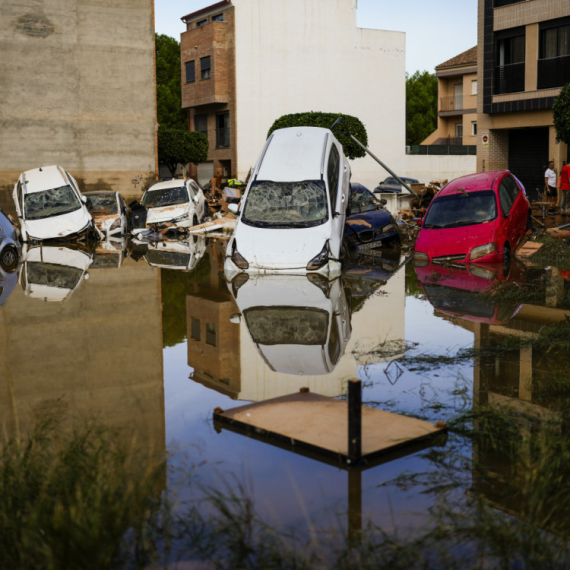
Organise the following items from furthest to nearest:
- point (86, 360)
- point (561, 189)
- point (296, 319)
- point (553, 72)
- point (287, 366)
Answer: point (553, 72)
point (561, 189)
point (296, 319)
point (86, 360)
point (287, 366)

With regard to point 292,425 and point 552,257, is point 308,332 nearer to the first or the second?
point 292,425

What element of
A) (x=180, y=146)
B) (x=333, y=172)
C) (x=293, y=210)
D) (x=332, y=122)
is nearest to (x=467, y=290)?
(x=293, y=210)

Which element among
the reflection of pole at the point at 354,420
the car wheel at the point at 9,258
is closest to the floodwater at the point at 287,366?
the reflection of pole at the point at 354,420

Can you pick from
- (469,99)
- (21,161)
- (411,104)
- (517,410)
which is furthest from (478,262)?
(411,104)

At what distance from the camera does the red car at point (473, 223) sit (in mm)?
16328

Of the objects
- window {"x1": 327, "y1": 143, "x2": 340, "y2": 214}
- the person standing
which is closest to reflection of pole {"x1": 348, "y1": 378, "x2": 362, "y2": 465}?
window {"x1": 327, "y1": 143, "x2": 340, "y2": 214}

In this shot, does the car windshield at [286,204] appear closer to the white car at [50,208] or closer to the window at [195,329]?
the window at [195,329]

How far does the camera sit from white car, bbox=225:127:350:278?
599 inches

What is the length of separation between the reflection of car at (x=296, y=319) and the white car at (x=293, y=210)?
1.19 ft

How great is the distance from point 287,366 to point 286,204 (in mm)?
8768

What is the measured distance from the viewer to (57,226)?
24734 millimetres

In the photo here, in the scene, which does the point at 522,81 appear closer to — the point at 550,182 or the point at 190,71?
the point at 550,182

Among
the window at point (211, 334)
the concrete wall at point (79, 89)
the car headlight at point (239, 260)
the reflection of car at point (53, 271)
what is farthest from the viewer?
the concrete wall at point (79, 89)

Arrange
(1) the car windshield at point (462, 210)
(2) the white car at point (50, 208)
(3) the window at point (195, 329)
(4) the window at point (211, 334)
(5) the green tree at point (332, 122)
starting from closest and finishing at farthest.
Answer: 1. (4) the window at point (211, 334)
2. (3) the window at point (195, 329)
3. (1) the car windshield at point (462, 210)
4. (2) the white car at point (50, 208)
5. (5) the green tree at point (332, 122)
